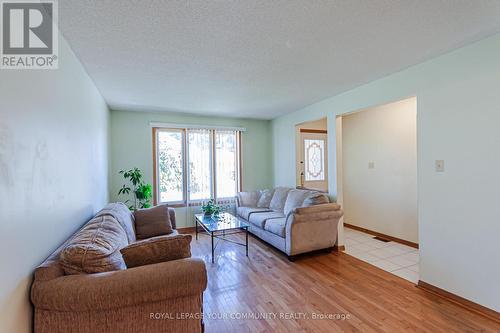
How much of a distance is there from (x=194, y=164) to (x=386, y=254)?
375 cm

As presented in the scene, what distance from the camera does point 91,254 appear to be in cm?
143

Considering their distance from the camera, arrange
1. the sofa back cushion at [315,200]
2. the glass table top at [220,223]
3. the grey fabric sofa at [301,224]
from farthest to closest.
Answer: the sofa back cushion at [315,200] < the glass table top at [220,223] < the grey fabric sofa at [301,224]

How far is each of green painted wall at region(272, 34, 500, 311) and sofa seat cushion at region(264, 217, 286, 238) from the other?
1641 mm

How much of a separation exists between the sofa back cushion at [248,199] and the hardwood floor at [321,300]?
1.64 m

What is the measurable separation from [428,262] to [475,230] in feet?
1.94

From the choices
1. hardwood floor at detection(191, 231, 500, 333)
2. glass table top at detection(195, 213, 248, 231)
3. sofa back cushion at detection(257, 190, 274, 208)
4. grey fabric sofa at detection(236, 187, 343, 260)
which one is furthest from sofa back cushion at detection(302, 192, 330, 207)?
sofa back cushion at detection(257, 190, 274, 208)

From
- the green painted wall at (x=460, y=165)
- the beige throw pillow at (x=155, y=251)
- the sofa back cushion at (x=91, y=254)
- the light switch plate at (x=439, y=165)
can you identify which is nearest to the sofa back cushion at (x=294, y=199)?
the green painted wall at (x=460, y=165)

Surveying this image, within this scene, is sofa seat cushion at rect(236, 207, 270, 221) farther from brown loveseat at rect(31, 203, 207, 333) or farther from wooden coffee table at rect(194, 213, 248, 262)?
brown loveseat at rect(31, 203, 207, 333)

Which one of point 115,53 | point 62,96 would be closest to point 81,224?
point 62,96

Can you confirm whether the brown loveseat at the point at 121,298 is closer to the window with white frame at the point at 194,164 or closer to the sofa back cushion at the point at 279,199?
the sofa back cushion at the point at 279,199

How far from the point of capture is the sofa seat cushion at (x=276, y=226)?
3350 millimetres

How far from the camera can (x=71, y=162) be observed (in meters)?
1.97

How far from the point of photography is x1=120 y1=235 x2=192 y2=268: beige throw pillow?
1.53m

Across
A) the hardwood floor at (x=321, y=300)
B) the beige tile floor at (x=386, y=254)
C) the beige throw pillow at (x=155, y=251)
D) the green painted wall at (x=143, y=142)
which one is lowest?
the hardwood floor at (x=321, y=300)
